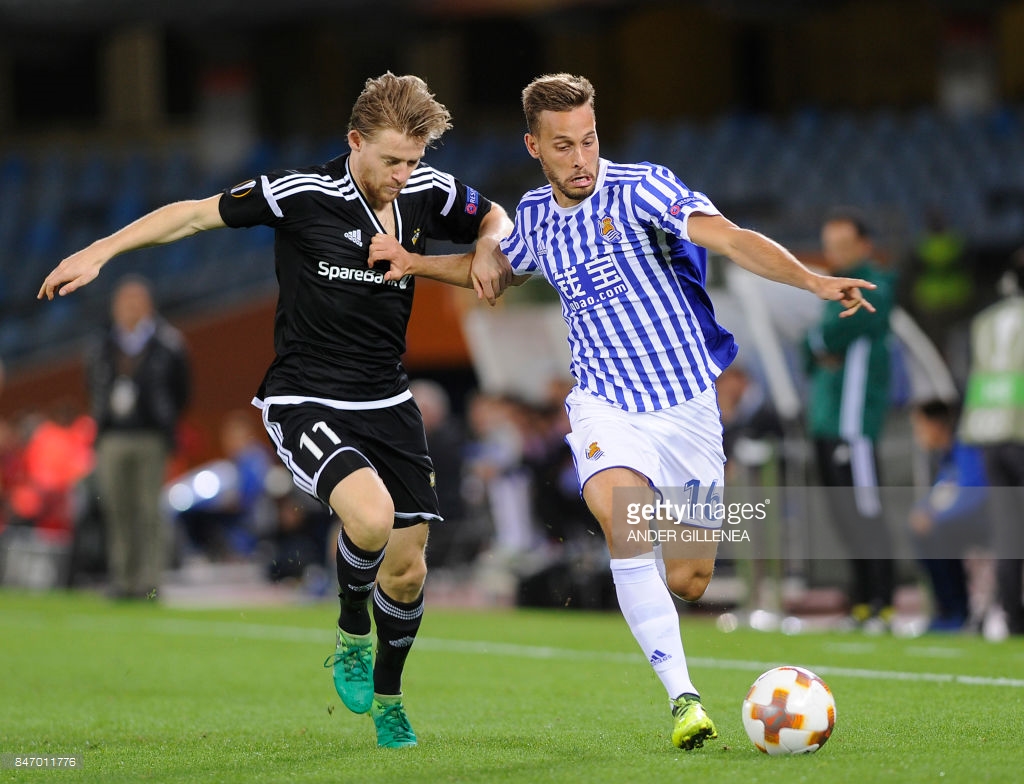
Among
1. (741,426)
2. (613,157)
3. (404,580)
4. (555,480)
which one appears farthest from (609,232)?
(613,157)

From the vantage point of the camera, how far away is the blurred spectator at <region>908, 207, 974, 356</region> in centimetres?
1606

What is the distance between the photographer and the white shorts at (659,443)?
5543mm

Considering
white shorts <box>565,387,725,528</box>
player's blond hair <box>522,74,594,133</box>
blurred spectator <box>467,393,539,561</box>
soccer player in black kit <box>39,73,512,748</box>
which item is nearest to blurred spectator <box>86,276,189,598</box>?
blurred spectator <box>467,393,539,561</box>

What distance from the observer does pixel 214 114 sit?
27.4 m

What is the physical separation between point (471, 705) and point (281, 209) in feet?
7.86

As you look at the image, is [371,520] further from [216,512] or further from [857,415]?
[216,512]

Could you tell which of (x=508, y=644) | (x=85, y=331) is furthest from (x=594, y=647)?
(x=85, y=331)

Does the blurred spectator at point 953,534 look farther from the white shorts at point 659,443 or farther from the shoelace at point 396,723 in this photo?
the shoelace at point 396,723

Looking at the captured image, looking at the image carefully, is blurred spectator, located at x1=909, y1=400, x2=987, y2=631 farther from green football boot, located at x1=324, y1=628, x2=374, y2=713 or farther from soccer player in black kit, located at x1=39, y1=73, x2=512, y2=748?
green football boot, located at x1=324, y1=628, x2=374, y2=713

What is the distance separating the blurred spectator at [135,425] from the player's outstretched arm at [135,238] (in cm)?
785

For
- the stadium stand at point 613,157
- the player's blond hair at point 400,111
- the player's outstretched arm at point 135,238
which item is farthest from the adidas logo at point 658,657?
the stadium stand at point 613,157

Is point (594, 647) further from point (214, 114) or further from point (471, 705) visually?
point (214, 114)

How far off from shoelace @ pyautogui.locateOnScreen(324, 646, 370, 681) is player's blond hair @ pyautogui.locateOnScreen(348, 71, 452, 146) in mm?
1822

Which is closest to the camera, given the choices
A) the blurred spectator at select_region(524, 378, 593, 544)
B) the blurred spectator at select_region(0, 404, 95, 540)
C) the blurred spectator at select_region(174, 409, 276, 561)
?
the blurred spectator at select_region(524, 378, 593, 544)
